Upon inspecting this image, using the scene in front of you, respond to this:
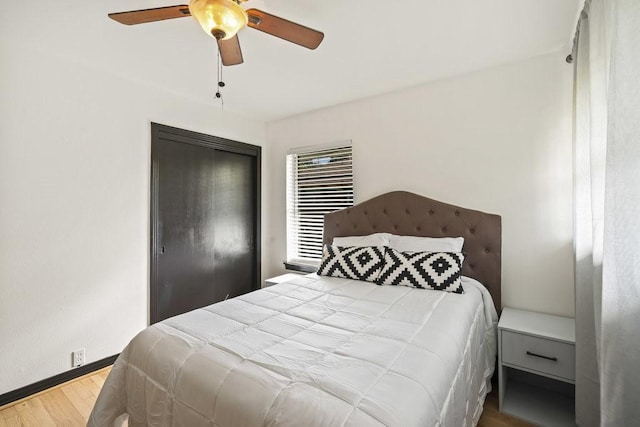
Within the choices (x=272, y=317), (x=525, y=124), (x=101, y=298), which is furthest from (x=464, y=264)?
(x=101, y=298)

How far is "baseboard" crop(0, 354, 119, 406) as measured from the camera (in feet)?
6.53

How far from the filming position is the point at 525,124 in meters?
2.25

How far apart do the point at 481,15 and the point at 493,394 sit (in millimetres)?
2501

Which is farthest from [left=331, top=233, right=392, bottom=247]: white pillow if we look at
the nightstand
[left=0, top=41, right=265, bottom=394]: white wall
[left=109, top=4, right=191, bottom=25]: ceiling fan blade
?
[left=109, top=4, right=191, bottom=25]: ceiling fan blade

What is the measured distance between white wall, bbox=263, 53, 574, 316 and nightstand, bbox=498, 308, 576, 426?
346 millimetres

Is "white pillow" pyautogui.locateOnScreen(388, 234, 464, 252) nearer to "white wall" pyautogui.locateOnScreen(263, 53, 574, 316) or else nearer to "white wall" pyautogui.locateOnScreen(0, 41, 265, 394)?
"white wall" pyautogui.locateOnScreen(263, 53, 574, 316)

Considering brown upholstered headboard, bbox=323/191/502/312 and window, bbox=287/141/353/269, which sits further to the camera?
window, bbox=287/141/353/269

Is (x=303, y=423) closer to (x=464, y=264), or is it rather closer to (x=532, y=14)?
(x=464, y=264)

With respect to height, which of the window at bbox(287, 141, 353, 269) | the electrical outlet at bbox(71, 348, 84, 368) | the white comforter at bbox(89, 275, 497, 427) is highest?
Result: the window at bbox(287, 141, 353, 269)

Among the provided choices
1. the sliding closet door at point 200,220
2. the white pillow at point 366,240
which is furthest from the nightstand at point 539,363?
the sliding closet door at point 200,220

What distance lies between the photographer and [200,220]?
319 cm

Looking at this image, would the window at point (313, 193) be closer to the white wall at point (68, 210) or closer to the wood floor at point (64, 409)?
the white wall at point (68, 210)

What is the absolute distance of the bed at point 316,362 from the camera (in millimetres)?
960

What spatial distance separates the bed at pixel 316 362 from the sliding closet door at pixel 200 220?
1.35 metres
